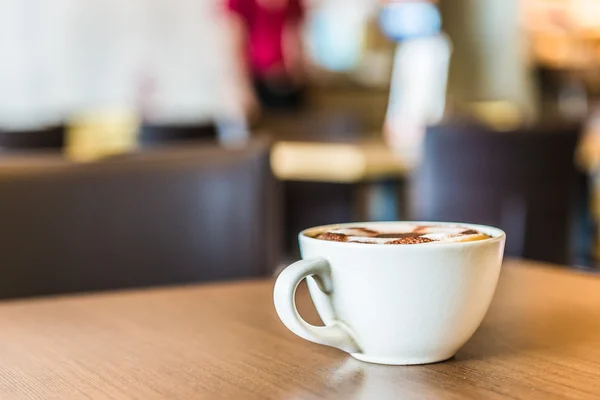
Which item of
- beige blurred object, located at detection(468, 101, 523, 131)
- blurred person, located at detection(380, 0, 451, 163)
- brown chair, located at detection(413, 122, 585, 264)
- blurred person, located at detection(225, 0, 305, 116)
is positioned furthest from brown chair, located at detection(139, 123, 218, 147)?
beige blurred object, located at detection(468, 101, 523, 131)

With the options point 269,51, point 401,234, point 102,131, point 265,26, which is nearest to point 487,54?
point 269,51

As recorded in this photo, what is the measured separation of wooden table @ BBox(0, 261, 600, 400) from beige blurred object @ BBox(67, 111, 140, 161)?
4426 millimetres

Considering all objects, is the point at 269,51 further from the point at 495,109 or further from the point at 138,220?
the point at 138,220

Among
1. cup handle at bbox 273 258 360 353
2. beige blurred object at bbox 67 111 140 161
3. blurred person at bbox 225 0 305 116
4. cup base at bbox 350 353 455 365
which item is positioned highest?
blurred person at bbox 225 0 305 116

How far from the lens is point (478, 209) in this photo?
2.40m

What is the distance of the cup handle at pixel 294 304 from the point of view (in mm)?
521

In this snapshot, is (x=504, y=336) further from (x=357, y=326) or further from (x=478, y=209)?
(x=478, y=209)

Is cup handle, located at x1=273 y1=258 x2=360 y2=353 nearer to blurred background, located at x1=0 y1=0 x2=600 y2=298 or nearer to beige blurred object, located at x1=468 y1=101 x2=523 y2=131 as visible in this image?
blurred background, located at x1=0 y1=0 x2=600 y2=298

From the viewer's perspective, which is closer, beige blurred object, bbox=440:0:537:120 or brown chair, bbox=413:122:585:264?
brown chair, bbox=413:122:585:264

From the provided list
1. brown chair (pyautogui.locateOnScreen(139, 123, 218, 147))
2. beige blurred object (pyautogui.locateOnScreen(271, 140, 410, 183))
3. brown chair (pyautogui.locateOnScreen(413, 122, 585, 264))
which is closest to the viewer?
brown chair (pyautogui.locateOnScreen(413, 122, 585, 264))

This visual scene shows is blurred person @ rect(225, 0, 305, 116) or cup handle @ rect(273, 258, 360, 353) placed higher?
blurred person @ rect(225, 0, 305, 116)

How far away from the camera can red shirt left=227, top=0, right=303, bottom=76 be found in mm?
5227

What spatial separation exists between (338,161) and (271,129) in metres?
1.52

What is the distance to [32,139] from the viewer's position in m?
2.81
